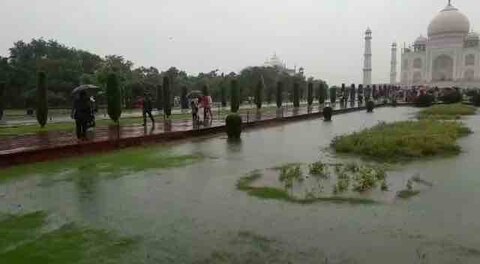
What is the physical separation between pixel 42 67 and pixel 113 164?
2664 cm

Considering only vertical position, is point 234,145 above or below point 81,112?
below

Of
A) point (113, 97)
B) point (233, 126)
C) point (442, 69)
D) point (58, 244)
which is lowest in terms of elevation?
point (58, 244)

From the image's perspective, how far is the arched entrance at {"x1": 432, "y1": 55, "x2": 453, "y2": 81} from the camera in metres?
74.8

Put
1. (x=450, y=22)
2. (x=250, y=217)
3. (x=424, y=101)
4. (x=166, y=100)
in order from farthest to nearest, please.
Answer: (x=450, y=22) → (x=424, y=101) → (x=166, y=100) → (x=250, y=217)

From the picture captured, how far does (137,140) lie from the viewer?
13.7 metres

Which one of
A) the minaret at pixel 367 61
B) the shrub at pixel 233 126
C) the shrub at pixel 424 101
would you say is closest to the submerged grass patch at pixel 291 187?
the shrub at pixel 233 126

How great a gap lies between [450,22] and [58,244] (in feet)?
238

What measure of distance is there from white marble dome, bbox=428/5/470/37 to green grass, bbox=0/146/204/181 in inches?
2603

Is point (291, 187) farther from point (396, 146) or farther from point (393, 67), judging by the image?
point (393, 67)

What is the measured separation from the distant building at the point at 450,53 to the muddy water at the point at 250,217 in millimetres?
66196

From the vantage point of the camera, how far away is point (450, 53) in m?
71.2

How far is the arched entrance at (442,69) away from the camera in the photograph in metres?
74.8

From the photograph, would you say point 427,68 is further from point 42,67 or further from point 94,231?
point 94,231

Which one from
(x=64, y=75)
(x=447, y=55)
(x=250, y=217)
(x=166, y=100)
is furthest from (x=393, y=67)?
(x=250, y=217)
